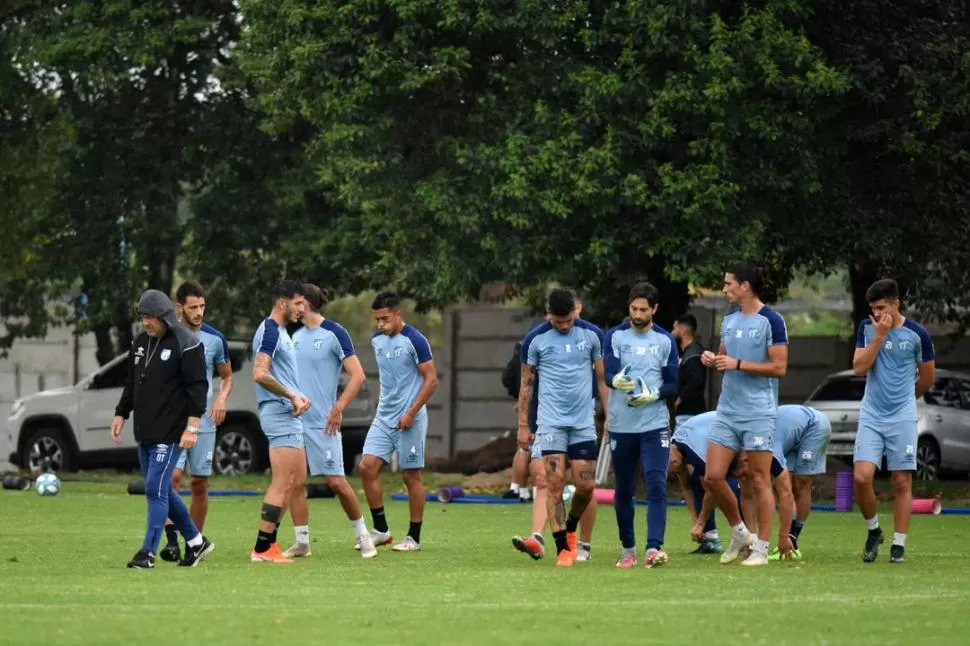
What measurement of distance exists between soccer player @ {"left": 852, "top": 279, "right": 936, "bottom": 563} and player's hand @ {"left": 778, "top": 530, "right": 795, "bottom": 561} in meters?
0.79

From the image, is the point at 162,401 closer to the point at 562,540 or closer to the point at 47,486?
the point at 562,540

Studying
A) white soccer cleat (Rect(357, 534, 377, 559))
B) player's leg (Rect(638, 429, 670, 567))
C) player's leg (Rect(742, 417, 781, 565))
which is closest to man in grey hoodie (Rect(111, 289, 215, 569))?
white soccer cleat (Rect(357, 534, 377, 559))

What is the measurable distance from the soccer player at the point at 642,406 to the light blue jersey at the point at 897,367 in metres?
1.72

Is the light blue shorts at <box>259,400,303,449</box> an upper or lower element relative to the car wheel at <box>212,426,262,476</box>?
upper

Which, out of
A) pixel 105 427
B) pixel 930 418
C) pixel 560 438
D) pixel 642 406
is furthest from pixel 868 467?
pixel 105 427

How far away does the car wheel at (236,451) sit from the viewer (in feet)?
104

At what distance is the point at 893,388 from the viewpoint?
15688 mm

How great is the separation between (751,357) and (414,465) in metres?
3.60

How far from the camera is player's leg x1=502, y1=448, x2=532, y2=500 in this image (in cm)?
2398

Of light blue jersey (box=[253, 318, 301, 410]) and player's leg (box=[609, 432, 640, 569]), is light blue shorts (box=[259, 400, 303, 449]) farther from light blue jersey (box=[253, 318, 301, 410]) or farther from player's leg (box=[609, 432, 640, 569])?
player's leg (box=[609, 432, 640, 569])

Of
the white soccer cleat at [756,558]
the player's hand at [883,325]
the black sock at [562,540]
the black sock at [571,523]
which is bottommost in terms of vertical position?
the white soccer cleat at [756,558]

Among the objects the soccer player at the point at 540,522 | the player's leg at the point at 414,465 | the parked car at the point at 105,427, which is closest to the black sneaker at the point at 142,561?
the soccer player at the point at 540,522

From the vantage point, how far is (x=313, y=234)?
33.3m

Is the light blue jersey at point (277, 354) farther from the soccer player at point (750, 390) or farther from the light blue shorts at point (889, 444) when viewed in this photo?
the light blue shorts at point (889, 444)
